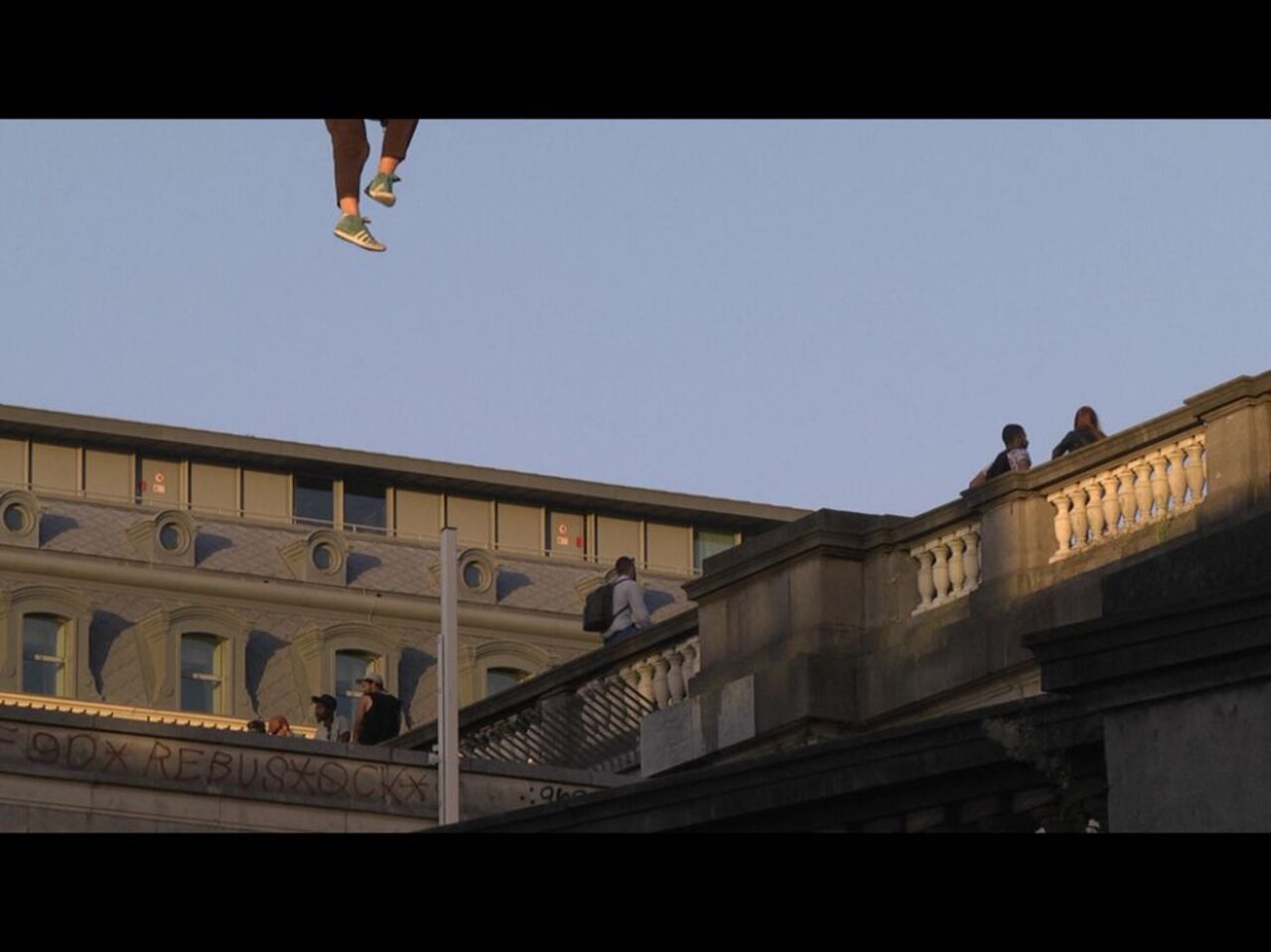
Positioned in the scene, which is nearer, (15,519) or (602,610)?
(602,610)

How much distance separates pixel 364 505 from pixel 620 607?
55.6 meters

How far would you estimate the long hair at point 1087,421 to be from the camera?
25969 millimetres

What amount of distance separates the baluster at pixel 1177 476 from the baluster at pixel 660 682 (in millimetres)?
5877

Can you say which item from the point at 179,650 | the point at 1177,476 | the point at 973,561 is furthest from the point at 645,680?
the point at 179,650

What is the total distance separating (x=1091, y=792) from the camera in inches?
522

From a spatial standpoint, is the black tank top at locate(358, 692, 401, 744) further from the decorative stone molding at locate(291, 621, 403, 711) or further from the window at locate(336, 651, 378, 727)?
the window at locate(336, 651, 378, 727)

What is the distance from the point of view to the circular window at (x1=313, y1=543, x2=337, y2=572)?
82188 millimetres

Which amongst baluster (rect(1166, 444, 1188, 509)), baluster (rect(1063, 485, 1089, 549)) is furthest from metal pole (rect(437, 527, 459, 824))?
baluster (rect(1166, 444, 1188, 509))

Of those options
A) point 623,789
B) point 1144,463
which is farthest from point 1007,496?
point 623,789

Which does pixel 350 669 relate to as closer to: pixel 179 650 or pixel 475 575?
pixel 475 575

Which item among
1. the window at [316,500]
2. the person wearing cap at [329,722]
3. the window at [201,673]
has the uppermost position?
the window at [316,500]

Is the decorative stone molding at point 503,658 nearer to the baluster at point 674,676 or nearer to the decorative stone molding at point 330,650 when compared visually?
the decorative stone molding at point 330,650

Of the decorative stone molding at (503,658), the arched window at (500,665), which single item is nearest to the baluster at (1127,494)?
the decorative stone molding at (503,658)

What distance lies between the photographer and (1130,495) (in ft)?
79.2
